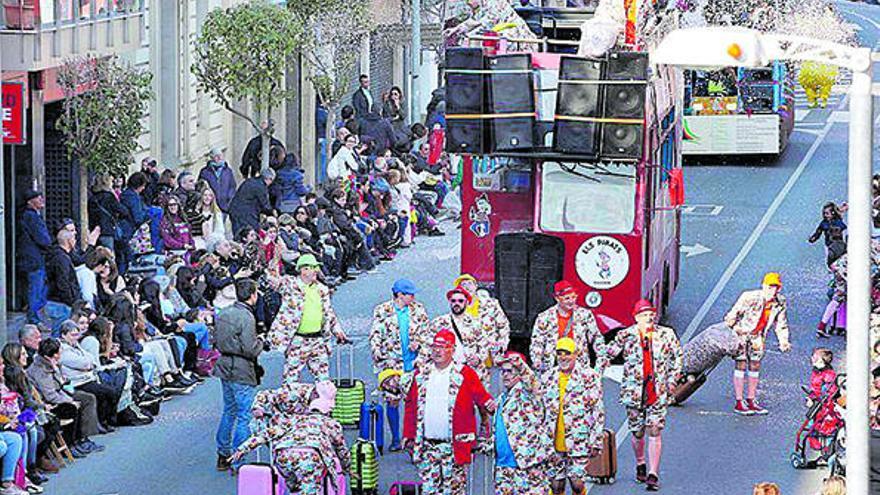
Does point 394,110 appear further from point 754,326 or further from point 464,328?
point 464,328

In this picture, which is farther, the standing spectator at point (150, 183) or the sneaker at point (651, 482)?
the standing spectator at point (150, 183)

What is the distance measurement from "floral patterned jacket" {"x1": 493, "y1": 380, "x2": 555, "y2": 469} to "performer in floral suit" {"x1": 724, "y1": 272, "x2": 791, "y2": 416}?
6064 mm

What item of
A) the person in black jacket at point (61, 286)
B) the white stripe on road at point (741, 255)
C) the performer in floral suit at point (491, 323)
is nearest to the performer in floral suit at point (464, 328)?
the performer in floral suit at point (491, 323)

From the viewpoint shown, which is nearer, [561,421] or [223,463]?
[561,421]

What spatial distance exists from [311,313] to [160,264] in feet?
18.3

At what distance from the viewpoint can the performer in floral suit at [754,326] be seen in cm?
2312

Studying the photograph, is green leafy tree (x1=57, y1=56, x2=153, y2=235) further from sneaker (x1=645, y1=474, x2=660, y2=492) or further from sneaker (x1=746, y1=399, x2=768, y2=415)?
sneaker (x1=645, y1=474, x2=660, y2=492)

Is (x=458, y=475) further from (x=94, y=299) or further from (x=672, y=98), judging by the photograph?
(x=672, y=98)

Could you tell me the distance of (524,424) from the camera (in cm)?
1750

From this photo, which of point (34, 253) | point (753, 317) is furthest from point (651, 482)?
point (34, 253)

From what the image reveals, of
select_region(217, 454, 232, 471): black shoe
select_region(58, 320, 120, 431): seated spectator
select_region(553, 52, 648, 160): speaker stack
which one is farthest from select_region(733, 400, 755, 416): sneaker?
select_region(58, 320, 120, 431): seated spectator

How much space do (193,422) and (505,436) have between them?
233 inches

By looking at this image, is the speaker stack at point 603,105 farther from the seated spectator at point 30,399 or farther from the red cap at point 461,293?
the seated spectator at point 30,399

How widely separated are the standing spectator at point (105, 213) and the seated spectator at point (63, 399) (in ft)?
17.9
